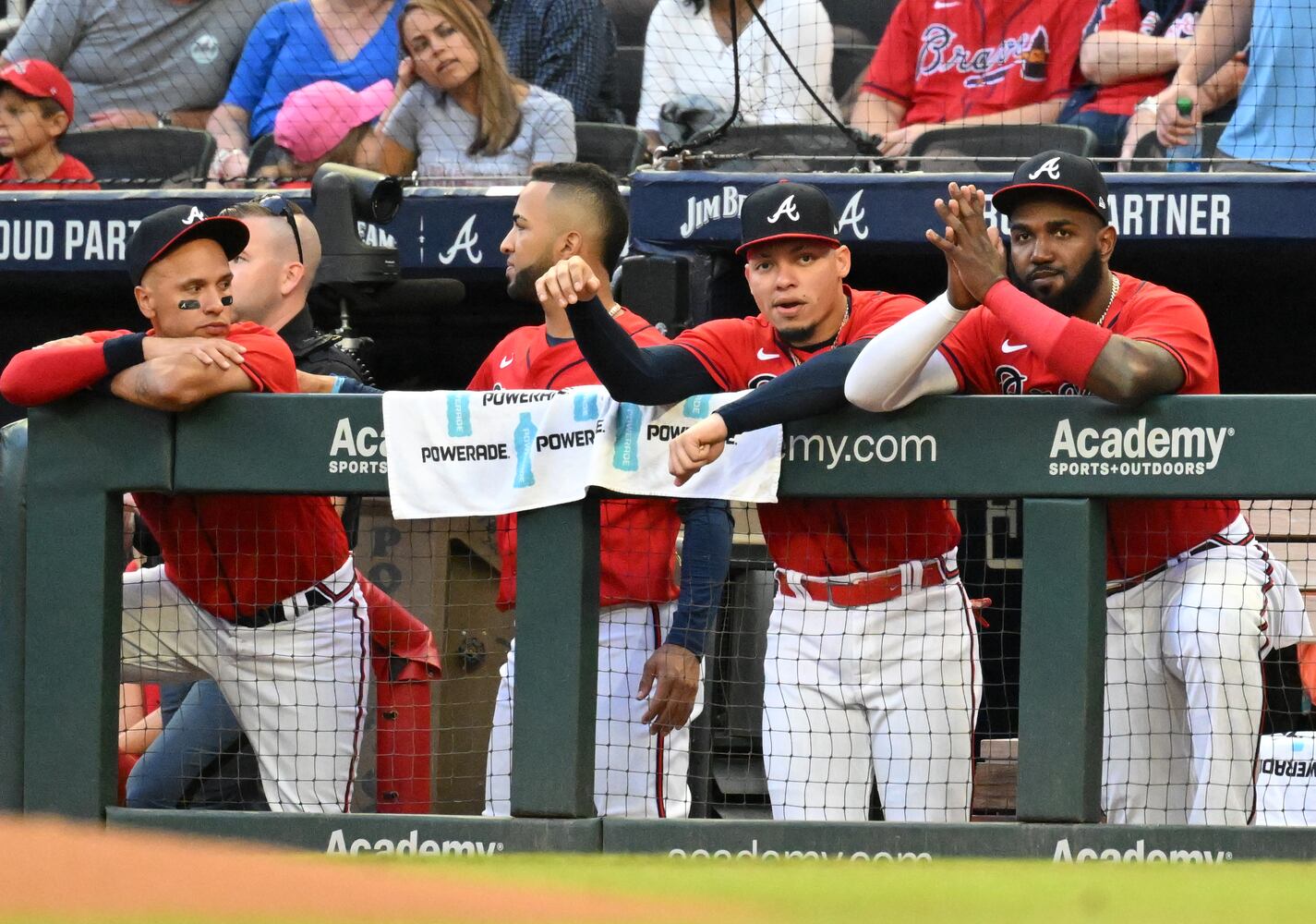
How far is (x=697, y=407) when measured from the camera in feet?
12.5

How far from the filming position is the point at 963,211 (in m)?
3.58

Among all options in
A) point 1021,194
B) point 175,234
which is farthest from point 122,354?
point 1021,194

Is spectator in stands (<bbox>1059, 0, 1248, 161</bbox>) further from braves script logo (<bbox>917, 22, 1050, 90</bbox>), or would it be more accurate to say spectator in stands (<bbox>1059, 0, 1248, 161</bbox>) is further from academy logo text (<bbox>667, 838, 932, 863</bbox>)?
academy logo text (<bbox>667, 838, 932, 863</bbox>)

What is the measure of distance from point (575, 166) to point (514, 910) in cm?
308

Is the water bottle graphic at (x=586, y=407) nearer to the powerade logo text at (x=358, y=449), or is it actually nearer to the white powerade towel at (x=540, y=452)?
the white powerade towel at (x=540, y=452)

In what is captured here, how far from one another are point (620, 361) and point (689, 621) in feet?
1.90

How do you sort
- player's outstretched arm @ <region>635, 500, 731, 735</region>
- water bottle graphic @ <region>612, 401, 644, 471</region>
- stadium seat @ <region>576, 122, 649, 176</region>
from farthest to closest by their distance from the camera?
1. stadium seat @ <region>576, 122, 649, 176</region>
2. player's outstretched arm @ <region>635, 500, 731, 735</region>
3. water bottle graphic @ <region>612, 401, 644, 471</region>

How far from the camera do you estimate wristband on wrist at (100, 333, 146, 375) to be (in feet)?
12.5

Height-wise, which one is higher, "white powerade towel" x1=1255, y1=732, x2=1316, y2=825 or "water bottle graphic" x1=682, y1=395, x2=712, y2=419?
"water bottle graphic" x1=682, y1=395, x2=712, y2=419

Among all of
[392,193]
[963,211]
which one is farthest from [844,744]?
[392,193]

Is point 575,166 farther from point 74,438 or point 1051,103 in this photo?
point 1051,103

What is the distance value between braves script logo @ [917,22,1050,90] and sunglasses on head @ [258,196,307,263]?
9.03ft

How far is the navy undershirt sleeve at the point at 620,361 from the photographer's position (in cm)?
378

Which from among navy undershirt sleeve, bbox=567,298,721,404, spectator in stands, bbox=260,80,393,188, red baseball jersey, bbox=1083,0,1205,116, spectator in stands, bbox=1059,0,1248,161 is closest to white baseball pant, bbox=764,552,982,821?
navy undershirt sleeve, bbox=567,298,721,404
